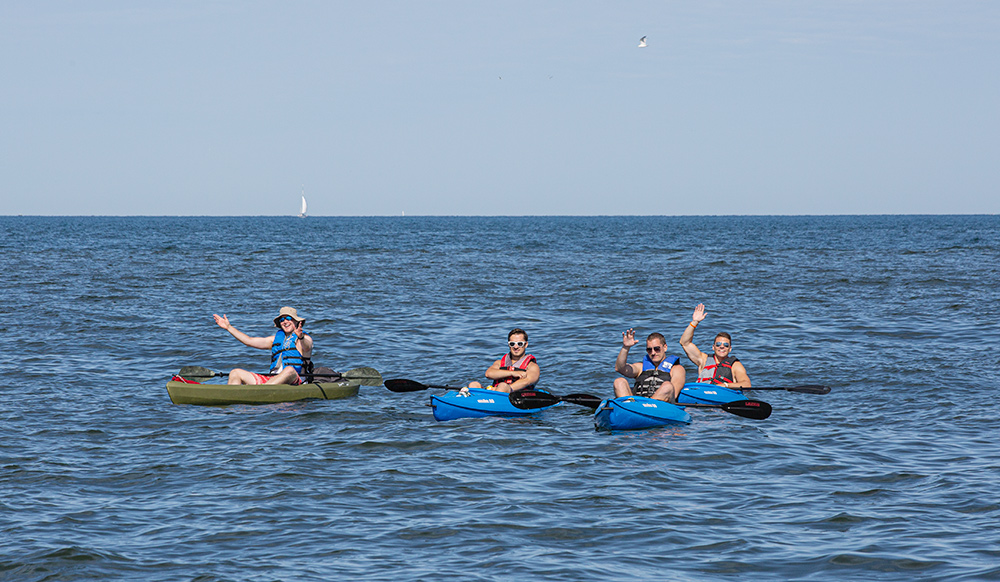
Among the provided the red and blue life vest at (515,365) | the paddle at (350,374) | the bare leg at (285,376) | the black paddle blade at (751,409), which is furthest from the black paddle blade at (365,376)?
the black paddle blade at (751,409)

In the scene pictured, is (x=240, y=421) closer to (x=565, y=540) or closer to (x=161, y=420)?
(x=161, y=420)

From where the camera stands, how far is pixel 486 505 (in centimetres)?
884

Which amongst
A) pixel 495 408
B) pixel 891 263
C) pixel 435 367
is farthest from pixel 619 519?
pixel 891 263

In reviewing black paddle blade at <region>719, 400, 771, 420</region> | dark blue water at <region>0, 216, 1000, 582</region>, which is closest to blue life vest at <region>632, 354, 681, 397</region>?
dark blue water at <region>0, 216, 1000, 582</region>

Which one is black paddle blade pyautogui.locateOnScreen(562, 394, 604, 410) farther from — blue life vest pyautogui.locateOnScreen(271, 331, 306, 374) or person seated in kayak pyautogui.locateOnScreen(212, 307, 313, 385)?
blue life vest pyautogui.locateOnScreen(271, 331, 306, 374)

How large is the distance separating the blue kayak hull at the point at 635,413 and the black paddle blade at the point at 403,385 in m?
3.14

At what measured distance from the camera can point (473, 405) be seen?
12664 millimetres

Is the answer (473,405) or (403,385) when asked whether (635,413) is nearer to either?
(473,405)

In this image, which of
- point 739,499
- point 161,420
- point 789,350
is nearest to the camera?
point 739,499

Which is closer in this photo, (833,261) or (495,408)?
(495,408)

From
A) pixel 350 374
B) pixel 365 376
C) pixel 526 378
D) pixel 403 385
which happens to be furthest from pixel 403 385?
pixel 526 378

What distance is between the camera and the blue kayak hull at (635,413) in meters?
11.8

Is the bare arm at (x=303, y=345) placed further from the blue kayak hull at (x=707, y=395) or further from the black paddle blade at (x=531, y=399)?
the blue kayak hull at (x=707, y=395)

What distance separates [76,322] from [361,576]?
1869cm
